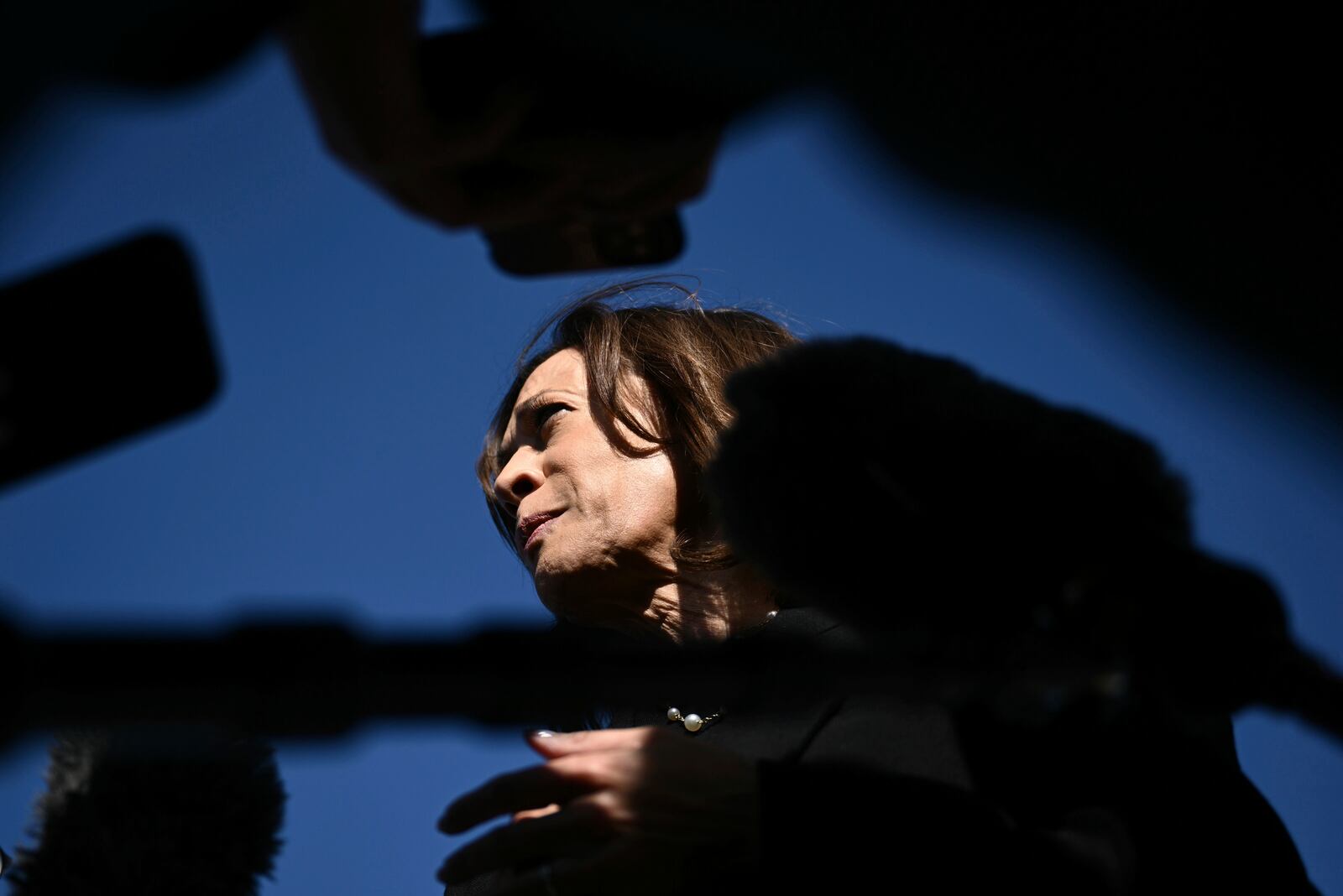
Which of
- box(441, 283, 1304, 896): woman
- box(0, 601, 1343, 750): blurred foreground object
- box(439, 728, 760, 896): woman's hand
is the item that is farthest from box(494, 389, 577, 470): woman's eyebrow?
box(0, 601, 1343, 750): blurred foreground object

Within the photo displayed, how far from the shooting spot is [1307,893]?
1.26m

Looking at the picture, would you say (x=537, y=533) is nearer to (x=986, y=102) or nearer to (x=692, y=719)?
(x=692, y=719)

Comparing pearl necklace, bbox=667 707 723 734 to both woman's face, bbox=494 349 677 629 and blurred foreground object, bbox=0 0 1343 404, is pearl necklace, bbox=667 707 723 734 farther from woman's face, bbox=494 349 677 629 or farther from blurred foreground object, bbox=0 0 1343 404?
blurred foreground object, bbox=0 0 1343 404

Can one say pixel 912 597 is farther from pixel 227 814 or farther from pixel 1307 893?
pixel 227 814

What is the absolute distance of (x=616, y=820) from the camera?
3.95ft

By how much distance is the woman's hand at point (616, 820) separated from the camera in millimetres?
1182

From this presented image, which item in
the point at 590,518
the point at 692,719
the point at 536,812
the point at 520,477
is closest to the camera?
the point at 536,812

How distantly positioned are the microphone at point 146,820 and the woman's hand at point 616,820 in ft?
0.79

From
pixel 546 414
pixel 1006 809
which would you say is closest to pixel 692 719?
pixel 1006 809

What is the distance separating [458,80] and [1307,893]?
118 cm

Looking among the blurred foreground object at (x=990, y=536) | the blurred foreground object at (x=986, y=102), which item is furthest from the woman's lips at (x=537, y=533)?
the blurred foreground object at (x=986, y=102)

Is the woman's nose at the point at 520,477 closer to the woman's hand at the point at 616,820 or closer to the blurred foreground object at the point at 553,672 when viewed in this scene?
the woman's hand at the point at 616,820

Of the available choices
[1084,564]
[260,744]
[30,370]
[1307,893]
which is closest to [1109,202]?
[1084,564]

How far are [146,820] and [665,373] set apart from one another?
1.14 metres
